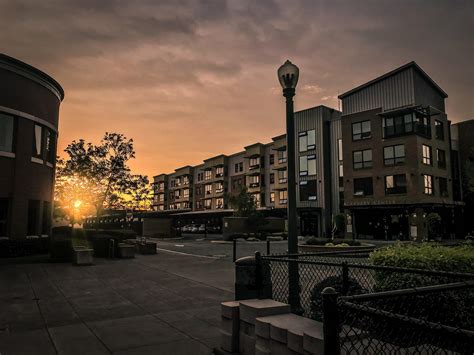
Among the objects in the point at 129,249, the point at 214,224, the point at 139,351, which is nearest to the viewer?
the point at 139,351

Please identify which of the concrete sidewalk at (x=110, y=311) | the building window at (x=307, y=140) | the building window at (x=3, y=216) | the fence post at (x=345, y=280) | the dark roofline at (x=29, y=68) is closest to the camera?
the fence post at (x=345, y=280)

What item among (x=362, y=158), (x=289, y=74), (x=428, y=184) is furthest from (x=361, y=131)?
(x=289, y=74)

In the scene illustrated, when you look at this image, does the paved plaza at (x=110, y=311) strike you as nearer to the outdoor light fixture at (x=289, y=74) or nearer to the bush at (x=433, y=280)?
the bush at (x=433, y=280)

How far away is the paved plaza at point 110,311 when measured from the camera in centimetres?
675

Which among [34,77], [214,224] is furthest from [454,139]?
[34,77]

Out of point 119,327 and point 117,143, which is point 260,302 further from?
point 117,143

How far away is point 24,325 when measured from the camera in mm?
7980

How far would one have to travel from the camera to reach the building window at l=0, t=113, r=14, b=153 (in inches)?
885

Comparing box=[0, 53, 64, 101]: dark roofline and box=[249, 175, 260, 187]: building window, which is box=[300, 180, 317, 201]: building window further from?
box=[0, 53, 64, 101]: dark roofline

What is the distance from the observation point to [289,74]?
8.41 m

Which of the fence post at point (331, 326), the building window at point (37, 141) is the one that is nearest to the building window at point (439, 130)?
the building window at point (37, 141)

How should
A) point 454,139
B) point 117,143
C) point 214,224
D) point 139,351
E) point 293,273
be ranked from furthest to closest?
point 214,224, point 454,139, point 117,143, point 293,273, point 139,351

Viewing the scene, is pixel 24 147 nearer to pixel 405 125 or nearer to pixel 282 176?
pixel 405 125

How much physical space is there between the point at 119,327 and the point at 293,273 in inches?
144
